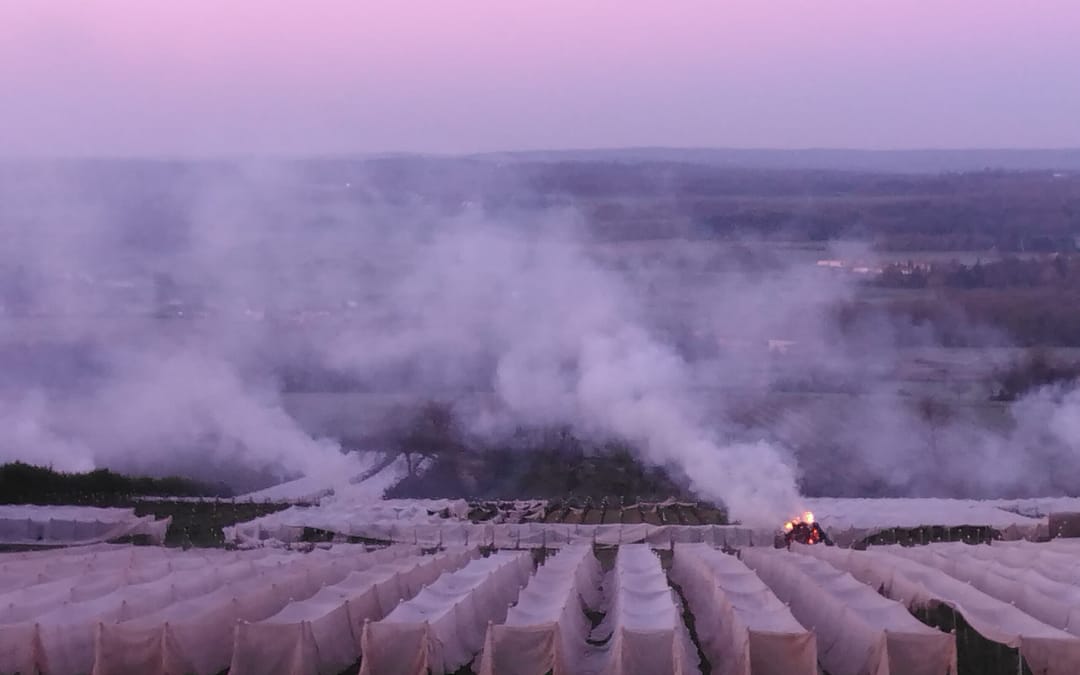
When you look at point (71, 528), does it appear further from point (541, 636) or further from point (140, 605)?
point (541, 636)

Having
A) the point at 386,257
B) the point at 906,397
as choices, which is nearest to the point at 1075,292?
the point at 906,397

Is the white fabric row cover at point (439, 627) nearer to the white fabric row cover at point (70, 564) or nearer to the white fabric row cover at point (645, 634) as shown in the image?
the white fabric row cover at point (645, 634)

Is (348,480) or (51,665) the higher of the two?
(51,665)

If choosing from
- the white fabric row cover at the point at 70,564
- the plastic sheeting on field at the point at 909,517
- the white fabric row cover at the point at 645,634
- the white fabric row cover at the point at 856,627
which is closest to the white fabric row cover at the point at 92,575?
the white fabric row cover at the point at 70,564

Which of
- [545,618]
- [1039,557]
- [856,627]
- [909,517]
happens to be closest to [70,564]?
[545,618]

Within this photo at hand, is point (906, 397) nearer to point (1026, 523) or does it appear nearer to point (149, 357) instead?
point (1026, 523)

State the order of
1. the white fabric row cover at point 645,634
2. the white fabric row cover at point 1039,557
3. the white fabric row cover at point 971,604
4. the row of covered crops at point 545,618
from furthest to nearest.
Answer: 1. the white fabric row cover at point 1039,557
2. the row of covered crops at point 545,618
3. the white fabric row cover at point 971,604
4. the white fabric row cover at point 645,634

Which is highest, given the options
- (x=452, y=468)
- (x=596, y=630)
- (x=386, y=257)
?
(x=386, y=257)
